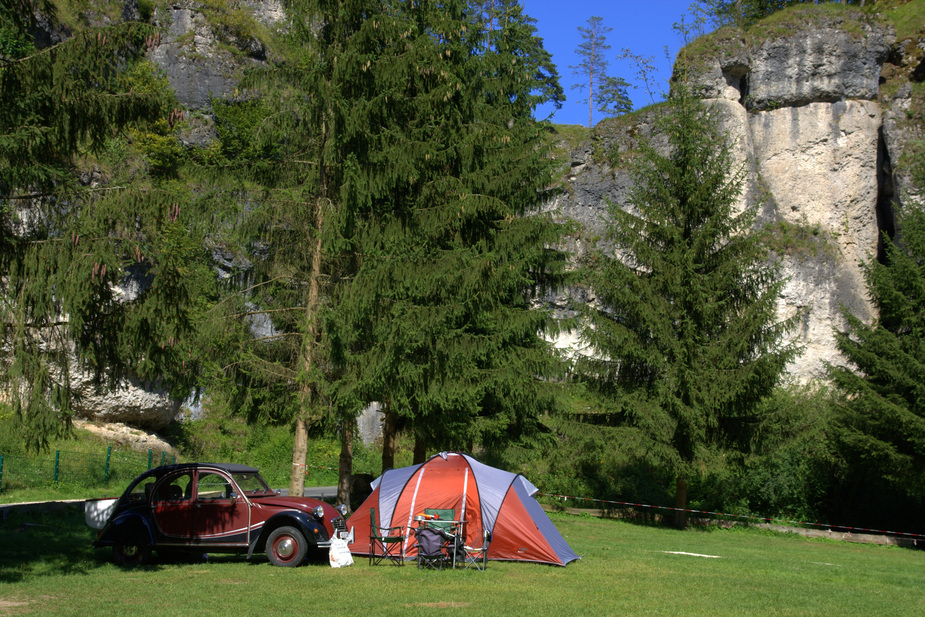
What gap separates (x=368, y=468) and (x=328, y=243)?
58.0ft

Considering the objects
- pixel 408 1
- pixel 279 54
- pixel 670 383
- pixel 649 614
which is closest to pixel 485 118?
pixel 408 1

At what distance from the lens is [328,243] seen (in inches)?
Answer: 539

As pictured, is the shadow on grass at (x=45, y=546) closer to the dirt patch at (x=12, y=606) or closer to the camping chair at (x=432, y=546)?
the dirt patch at (x=12, y=606)

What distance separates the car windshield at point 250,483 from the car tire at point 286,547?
0.75 meters

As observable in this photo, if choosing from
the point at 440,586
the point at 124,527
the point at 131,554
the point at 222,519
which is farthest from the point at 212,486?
the point at 440,586

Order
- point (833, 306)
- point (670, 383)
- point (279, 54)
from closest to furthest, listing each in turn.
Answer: point (670, 383) < point (833, 306) < point (279, 54)

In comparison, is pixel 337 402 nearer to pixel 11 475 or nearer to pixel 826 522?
pixel 11 475

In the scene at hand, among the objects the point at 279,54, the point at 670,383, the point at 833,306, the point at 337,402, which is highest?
the point at 279,54

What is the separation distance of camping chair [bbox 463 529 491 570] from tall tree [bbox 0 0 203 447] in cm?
498

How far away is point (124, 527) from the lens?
10547 millimetres

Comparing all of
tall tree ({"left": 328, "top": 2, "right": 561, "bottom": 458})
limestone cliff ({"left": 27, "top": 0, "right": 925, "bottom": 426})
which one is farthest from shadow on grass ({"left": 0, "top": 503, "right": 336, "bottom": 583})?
limestone cliff ({"left": 27, "top": 0, "right": 925, "bottom": 426})

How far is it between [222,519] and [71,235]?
4.43m

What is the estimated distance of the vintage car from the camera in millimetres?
10555

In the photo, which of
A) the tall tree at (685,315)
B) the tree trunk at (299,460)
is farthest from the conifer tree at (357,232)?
the tall tree at (685,315)
